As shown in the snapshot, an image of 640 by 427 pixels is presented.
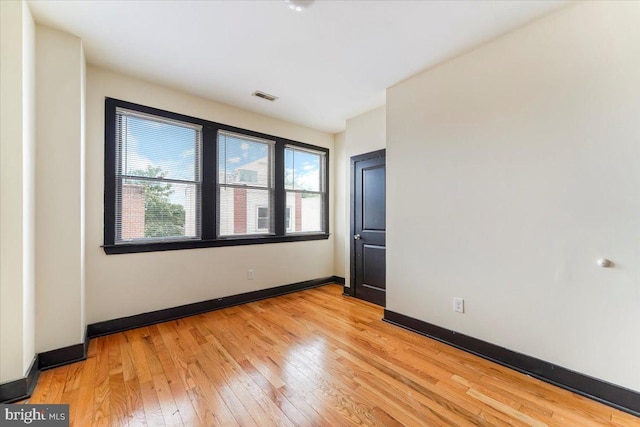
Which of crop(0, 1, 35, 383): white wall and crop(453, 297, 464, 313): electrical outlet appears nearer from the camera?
crop(0, 1, 35, 383): white wall

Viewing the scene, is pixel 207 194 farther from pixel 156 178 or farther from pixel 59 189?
pixel 59 189

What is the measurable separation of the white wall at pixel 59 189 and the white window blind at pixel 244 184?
1484 mm

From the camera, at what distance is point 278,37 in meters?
2.23

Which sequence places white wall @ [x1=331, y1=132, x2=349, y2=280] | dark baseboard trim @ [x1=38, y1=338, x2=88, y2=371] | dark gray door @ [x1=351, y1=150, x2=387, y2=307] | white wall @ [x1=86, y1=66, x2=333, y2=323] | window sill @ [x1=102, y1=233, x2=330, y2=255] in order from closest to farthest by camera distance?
1. dark baseboard trim @ [x1=38, y1=338, x2=88, y2=371]
2. white wall @ [x1=86, y1=66, x2=333, y2=323]
3. window sill @ [x1=102, y1=233, x2=330, y2=255]
4. dark gray door @ [x1=351, y1=150, x2=387, y2=307]
5. white wall @ [x1=331, y1=132, x2=349, y2=280]

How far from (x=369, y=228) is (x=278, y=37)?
8.51 ft

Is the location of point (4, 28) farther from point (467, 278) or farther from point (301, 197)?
point (467, 278)

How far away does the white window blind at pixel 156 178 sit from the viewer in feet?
9.28

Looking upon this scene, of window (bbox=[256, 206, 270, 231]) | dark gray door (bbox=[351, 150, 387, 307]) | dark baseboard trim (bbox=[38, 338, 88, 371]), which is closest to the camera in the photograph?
dark baseboard trim (bbox=[38, 338, 88, 371])

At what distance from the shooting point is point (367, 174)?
3898 millimetres

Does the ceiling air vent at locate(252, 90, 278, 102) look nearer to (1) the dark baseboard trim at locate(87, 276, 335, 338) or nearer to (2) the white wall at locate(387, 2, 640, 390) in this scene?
(2) the white wall at locate(387, 2, 640, 390)

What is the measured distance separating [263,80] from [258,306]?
9.24ft

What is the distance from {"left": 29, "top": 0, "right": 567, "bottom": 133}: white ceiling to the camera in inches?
75.1

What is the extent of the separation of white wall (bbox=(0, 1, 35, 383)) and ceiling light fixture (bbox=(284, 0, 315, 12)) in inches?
70.7

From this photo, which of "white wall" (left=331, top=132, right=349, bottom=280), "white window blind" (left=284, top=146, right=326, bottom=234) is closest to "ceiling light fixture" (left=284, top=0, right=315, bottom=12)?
"white window blind" (left=284, top=146, right=326, bottom=234)
